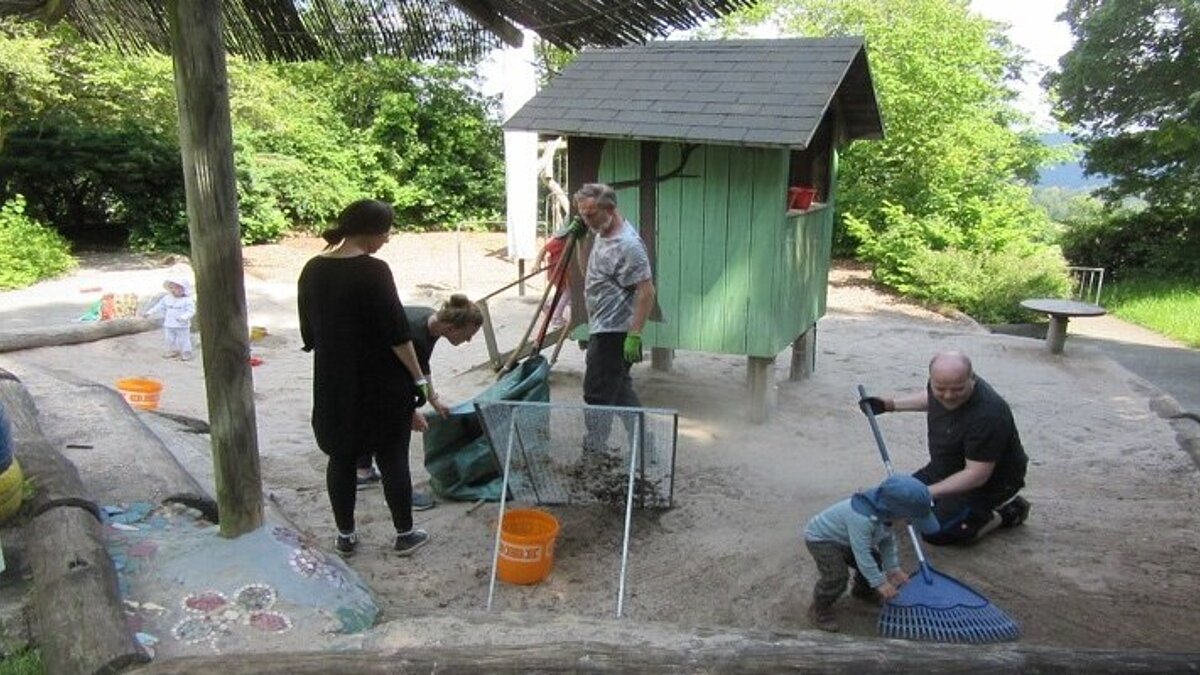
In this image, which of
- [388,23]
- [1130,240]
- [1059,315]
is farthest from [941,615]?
[1130,240]

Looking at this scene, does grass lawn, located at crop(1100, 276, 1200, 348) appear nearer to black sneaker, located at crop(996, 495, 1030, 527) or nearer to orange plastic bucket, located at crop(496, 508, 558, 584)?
black sneaker, located at crop(996, 495, 1030, 527)

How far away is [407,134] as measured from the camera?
2116cm

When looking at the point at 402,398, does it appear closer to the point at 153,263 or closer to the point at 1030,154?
the point at 153,263

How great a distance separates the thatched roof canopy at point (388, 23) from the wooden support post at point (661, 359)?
4.72 m

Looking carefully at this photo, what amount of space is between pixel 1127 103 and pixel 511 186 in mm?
13166

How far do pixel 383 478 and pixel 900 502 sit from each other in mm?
2160

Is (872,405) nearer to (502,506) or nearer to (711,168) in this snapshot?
(502,506)

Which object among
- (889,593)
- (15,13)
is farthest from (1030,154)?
(15,13)

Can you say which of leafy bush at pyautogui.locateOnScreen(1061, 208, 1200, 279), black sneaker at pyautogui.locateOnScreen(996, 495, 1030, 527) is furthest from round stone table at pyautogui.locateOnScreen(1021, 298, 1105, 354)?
leafy bush at pyautogui.locateOnScreen(1061, 208, 1200, 279)

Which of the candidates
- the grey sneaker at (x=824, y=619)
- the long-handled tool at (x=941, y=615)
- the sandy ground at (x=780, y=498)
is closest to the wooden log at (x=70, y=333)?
the sandy ground at (x=780, y=498)

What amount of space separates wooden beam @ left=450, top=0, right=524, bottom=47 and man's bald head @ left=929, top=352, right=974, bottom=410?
2275mm

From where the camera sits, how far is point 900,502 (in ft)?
11.5

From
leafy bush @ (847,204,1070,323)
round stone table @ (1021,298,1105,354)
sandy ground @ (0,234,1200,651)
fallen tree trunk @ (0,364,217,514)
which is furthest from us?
leafy bush @ (847,204,1070,323)

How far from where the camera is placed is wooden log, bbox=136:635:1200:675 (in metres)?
2.69
